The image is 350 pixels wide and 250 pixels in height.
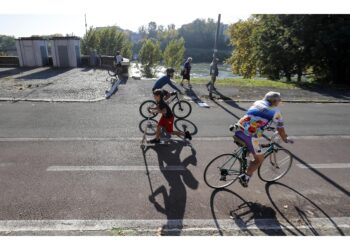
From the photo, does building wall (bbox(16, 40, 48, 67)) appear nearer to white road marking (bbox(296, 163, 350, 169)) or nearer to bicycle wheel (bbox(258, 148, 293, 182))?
bicycle wheel (bbox(258, 148, 293, 182))

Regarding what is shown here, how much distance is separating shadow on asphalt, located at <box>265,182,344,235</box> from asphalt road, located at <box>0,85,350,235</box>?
0.02m

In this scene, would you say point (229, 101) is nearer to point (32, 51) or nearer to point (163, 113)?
point (163, 113)

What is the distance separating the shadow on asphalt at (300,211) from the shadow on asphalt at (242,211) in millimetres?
190

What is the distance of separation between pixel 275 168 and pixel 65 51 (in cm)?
2035

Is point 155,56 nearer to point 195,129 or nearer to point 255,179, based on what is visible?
point 195,129

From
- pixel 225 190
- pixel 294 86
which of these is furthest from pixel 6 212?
pixel 294 86

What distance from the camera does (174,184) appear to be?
5.11m

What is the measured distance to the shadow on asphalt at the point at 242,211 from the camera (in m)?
4.00

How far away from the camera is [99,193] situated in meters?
4.75

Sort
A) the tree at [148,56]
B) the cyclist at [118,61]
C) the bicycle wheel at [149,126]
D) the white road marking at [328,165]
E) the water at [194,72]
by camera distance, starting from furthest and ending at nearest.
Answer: the tree at [148,56] < the water at [194,72] < the cyclist at [118,61] < the bicycle wheel at [149,126] < the white road marking at [328,165]

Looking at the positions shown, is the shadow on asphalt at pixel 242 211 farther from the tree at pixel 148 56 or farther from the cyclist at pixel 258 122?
the tree at pixel 148 56

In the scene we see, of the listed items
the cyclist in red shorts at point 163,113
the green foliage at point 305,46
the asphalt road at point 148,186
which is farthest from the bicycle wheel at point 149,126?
the green foliage at point 305,46

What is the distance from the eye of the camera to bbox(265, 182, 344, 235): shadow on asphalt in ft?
13.1

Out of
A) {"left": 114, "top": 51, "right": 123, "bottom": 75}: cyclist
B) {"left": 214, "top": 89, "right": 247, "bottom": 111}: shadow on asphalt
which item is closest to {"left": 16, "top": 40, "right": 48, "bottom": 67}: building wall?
{"left": 114, "top": 51, "right": 123, "bottom": 75}: cyclist
